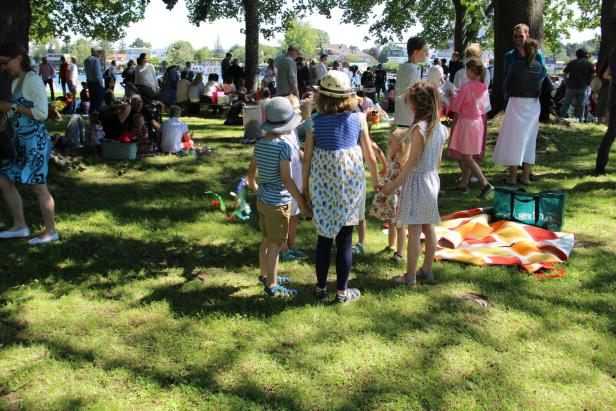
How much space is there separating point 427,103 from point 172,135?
6.61 meters

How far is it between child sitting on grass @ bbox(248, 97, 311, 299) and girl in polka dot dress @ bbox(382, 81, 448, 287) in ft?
2.69

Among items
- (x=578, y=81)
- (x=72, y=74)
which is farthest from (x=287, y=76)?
(x=72, y=74)

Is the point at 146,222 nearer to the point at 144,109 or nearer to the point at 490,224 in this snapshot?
the point at 490,224

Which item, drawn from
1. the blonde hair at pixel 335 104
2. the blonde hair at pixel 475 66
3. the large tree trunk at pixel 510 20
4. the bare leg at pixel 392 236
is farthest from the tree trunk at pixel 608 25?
the blonde hair at pixel 335 104

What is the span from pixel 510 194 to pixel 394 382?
11.3ft

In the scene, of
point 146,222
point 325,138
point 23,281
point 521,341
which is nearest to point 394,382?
point 521,341

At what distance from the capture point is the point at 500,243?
5703 millimetres

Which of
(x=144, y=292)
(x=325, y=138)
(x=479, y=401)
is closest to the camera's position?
(x=479, y=401)

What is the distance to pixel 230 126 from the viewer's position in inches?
563

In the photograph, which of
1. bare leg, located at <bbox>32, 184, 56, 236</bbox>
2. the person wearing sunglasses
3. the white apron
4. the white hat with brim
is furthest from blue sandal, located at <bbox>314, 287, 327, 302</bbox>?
the person wearing sunglasses

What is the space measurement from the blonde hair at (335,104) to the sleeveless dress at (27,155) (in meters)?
2.99

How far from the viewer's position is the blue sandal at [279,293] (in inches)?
178

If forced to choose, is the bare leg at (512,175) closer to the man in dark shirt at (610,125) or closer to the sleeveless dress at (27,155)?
the man in dark shirt at (610,125)

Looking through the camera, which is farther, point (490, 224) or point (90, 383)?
point (490, 224)
